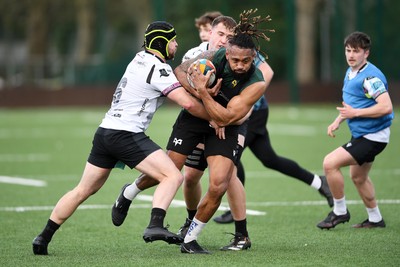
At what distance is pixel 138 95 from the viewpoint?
27.2 feet

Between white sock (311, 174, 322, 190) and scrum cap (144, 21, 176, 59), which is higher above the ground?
scrum cap (144, 21, 176, 59)

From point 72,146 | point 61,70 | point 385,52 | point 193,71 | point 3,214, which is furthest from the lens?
point 61,70

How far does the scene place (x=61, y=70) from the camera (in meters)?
44.2

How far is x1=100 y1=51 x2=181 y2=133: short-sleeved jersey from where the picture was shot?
8.21 m

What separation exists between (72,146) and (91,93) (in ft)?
56.3

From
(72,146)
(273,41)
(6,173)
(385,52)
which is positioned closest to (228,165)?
(6,173)

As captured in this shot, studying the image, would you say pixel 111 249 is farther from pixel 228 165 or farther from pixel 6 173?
pixel 6 173

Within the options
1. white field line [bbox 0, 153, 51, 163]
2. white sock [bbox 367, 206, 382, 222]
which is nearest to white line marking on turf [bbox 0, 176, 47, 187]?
white field line [bbox 0, 153, 51, 163]

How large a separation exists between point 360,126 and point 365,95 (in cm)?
36

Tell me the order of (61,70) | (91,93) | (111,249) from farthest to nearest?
(61,70) < (91,93) < (111,249)

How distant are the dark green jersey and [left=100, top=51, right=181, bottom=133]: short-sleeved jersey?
489 mm

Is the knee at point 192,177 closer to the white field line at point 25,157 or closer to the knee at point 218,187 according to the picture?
the knee at point 218,187

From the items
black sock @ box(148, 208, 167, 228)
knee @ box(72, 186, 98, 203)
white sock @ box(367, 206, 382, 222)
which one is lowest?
white sock @ box(367, 206, 382, 222)

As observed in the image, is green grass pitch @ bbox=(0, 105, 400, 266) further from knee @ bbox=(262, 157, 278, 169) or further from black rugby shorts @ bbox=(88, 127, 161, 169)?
black rugby shorts @ bbox=(88, 127, 161, 169)
